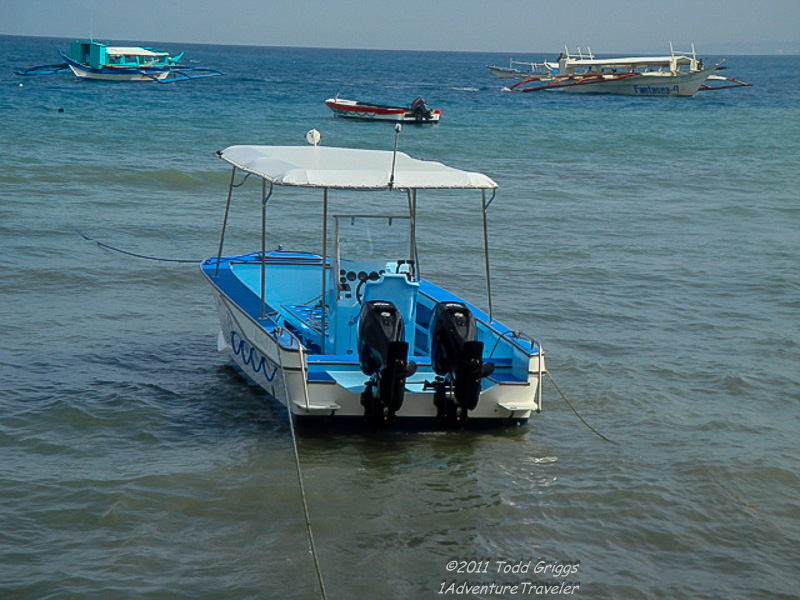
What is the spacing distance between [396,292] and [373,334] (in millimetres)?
948

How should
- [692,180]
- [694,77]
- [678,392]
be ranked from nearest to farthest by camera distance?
[678,392] < [692,180] < [694,77]

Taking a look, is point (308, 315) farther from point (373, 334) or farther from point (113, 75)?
point (113, 75)

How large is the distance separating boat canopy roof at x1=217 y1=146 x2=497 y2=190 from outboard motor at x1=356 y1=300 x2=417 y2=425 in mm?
946

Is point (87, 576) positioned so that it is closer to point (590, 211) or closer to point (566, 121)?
point (590, 211)

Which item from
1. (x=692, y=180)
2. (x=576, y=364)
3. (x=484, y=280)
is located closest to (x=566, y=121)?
(x=692, y=180)

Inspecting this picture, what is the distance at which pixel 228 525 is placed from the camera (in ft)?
21.1

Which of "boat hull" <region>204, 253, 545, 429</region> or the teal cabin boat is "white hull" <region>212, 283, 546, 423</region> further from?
the teal cabin boat

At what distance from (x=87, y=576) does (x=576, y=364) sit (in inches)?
216

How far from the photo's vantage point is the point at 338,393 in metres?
7.47

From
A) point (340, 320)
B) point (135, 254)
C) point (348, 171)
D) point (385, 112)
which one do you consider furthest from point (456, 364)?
point (385, 112)

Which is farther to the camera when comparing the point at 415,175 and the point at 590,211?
the point at 590,211

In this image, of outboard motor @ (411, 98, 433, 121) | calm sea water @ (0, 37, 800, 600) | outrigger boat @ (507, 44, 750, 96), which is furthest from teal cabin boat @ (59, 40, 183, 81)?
calm sea water @ (0, 37, 800, 600)

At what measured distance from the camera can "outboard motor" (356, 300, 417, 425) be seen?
712cm

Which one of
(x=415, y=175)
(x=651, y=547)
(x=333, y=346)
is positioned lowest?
(x=651, y=547)
